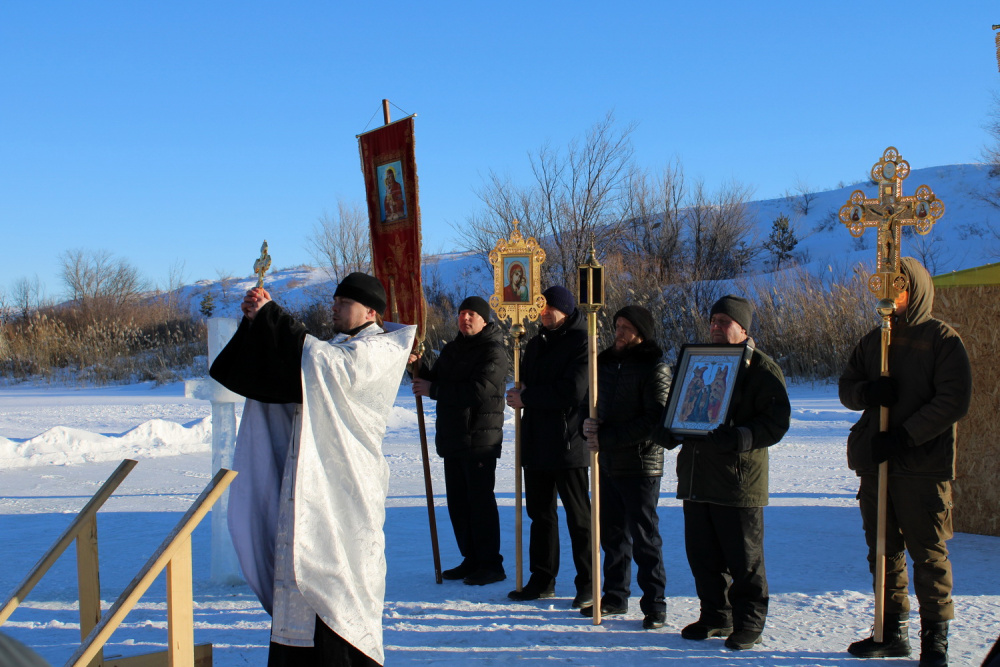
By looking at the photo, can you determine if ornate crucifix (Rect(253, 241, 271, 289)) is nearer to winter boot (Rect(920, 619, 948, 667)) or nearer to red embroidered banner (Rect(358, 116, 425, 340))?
red embroidered banner (Rect(358, 116, 425, 340))

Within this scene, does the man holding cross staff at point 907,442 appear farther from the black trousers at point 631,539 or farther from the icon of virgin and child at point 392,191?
the icon of virgin and child at point 392,191

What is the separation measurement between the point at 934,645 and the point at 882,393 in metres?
1.25

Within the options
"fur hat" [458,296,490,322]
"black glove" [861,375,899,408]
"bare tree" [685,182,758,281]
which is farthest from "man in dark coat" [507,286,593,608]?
"bare tree" [685,182,758,281]

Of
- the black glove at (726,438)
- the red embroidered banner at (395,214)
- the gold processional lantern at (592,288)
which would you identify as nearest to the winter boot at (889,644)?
the black glove at (726,438)

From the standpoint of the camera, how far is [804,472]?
995 centimetres

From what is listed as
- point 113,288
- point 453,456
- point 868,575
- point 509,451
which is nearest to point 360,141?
point 453,456

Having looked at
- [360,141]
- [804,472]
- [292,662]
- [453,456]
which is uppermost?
[360,141]

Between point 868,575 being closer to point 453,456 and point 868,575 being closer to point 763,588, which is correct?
point 763,588

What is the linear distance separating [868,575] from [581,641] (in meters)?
2.47

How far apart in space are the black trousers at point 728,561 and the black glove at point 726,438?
36 centimetres

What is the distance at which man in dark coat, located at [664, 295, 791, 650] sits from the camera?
14.8 feet

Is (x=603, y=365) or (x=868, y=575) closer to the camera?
(x=603, y=365)

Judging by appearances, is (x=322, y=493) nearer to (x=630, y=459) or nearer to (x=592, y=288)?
(x=630, y=459)

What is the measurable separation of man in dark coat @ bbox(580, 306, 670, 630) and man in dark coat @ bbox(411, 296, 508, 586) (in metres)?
0.98
